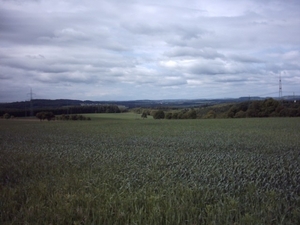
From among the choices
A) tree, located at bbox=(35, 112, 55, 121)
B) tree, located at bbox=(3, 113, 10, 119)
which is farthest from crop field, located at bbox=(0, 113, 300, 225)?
tree, located at bbox=(35, 112, 55, 121)

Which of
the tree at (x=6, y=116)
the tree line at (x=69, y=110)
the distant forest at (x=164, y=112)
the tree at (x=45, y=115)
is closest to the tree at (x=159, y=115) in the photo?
the distant forest at (x=164, y=112)

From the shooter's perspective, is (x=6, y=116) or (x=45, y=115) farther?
(x=45, y=115)

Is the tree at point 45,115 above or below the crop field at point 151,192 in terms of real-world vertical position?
above

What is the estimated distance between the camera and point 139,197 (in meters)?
7.50

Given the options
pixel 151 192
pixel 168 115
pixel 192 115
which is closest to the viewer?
pixel 151 192

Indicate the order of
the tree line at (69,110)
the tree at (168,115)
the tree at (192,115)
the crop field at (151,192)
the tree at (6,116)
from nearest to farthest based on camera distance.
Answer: the crop field at (151,192) < the tree at (6,116) < the tree line at (69,110) < the tree at (168,115) < the tree at (192,115)

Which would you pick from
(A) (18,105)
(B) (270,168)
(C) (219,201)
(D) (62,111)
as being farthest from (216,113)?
(C) (219,201)

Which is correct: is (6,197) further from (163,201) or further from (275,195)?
(275,195)

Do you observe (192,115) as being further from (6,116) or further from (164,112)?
(6,116)

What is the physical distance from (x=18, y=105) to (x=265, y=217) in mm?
42369

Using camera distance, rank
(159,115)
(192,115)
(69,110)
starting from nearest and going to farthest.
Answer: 1. (69,110)
2. (159,115)
3. (192,115)

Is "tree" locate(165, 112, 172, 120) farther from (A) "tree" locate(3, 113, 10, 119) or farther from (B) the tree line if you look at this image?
(A) "tree" locate(3, 113, 10, 119)

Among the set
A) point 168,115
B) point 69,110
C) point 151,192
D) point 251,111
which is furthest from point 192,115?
point 151,192

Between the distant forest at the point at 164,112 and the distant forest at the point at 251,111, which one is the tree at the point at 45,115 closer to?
the distant forest at the point at 164,112
